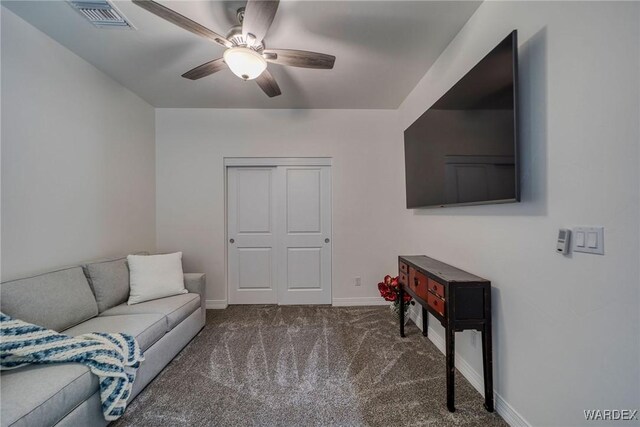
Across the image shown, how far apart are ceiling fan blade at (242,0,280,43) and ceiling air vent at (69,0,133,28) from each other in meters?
0.98

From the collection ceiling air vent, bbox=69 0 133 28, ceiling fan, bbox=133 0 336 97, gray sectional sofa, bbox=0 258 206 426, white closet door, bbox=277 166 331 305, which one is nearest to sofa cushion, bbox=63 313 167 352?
gray sectional sofa, bbox=0 258 206 426

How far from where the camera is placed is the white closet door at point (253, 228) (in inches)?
129

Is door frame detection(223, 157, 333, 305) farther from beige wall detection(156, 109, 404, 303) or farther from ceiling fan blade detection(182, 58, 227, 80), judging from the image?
ceiling fan blade detection(182, 58, 227, 80)

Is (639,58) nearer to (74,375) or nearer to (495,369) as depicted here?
(495,369)

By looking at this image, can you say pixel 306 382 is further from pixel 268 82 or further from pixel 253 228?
pixel 268 82

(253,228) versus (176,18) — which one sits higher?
(176,18)

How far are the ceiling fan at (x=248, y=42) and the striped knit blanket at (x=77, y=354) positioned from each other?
1806 mm

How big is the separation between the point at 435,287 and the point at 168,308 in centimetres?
214

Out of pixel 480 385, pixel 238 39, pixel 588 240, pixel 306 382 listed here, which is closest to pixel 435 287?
pixel 480 385

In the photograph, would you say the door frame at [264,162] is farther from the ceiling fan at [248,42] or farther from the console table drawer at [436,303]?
the console table drawer at [436,303]

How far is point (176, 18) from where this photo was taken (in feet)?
4.35

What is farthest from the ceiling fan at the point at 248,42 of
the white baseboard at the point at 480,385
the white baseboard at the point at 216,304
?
the white baseboard at the point at 216,304

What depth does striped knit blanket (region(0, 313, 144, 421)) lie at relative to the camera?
3.92 feet

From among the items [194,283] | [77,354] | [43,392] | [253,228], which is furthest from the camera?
[253,228]
